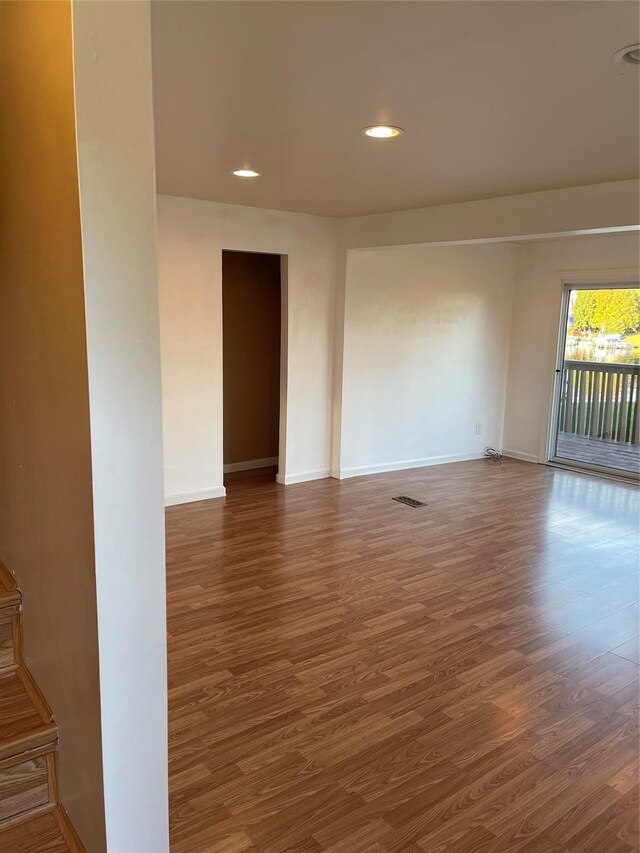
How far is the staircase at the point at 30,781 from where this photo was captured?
1471 millimetres

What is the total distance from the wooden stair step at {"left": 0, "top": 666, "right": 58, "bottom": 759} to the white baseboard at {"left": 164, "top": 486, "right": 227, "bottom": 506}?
3.21 metres

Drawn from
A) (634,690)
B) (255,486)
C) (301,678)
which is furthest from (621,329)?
(301,678)

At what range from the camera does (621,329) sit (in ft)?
20.6

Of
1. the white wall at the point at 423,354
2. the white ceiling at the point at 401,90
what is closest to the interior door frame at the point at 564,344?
the white wall at the point at 423,354

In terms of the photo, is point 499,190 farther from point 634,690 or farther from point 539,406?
point 539,406

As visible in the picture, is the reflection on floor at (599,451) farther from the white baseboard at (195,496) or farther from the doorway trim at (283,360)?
the white baseboard at (195,496)

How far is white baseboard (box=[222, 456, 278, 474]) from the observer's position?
242 inches

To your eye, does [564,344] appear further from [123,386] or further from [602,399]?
[123,386]

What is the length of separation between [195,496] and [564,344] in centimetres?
423

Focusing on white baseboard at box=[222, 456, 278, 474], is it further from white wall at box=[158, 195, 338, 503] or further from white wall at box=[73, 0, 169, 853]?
white wall at box=[73, 0, 169, 853]

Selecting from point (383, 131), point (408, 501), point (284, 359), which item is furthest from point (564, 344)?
point (383, 131)

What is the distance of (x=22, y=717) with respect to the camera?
1562 millimetres

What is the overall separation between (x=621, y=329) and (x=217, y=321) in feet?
13.6

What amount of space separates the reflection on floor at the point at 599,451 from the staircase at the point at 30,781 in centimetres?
603
